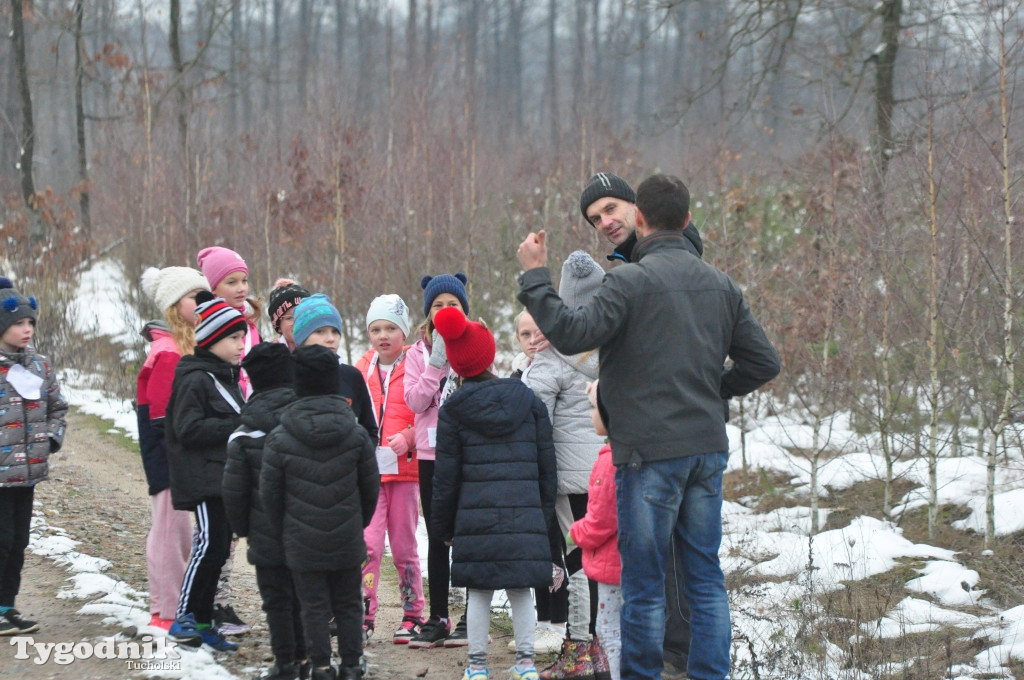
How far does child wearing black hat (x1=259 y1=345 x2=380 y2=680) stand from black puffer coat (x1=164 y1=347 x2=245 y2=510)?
609 millimetres

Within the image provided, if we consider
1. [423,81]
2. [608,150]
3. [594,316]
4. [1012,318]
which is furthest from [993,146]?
[423,81]

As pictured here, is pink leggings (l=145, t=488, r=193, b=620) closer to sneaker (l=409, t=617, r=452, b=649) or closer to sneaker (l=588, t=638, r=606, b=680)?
sneaker (l=409, t=617, r=452, b=649)

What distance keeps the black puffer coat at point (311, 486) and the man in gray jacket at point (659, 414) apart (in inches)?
43.8

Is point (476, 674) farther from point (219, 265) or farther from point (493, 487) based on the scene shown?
point (219, 265)

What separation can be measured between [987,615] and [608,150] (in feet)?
36.1

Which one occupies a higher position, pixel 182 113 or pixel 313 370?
pixel 182 113

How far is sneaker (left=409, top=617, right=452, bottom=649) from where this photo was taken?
5.36 metres

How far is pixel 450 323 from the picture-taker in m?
4.60

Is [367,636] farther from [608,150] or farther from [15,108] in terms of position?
[15,108]

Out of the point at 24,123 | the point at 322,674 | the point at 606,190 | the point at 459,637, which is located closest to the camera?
the point at 322,674

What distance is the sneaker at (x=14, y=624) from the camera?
5.11 metres

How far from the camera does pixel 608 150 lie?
16.1m

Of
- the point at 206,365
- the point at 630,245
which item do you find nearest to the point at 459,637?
the point at 206,365

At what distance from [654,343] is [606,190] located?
1.21 meters
